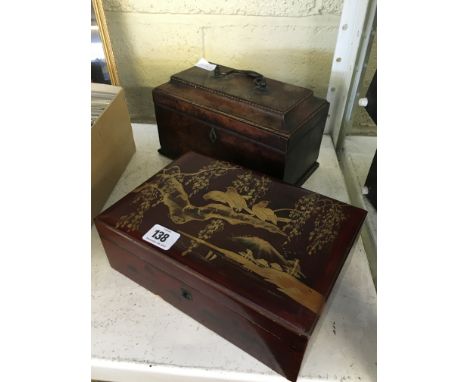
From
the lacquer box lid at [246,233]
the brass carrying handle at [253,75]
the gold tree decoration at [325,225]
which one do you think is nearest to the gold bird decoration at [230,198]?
the lacquer box lid at [246,233]

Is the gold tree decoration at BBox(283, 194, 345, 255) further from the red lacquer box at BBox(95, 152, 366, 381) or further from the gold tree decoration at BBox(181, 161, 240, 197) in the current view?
the gold tree decoration at BBox(181, 161, 240, 197)

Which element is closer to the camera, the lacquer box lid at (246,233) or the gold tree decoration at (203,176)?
the lacquer box lid at (246,233)

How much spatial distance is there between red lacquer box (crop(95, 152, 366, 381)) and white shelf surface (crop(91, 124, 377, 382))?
0.07 feet

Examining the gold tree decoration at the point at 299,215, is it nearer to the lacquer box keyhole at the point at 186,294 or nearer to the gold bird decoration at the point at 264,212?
the gold bird decoration at the point at 264,212

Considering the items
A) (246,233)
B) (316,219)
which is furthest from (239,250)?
(316,219)

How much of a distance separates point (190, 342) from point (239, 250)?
0.53 feet

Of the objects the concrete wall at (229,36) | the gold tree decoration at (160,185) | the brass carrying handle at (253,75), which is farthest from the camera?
the concrete wall at (229,36)

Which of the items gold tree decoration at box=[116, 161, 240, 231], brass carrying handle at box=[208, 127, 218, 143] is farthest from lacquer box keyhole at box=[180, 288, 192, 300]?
brass carrying handle at box=[208, 127, 218, 143]

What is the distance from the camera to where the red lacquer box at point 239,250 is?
0.46m

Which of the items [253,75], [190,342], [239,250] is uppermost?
[253,75]

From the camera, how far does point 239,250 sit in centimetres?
52

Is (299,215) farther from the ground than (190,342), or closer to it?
farther from the ground

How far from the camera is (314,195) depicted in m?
0.62

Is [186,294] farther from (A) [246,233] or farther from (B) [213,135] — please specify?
(B) [213,135]
